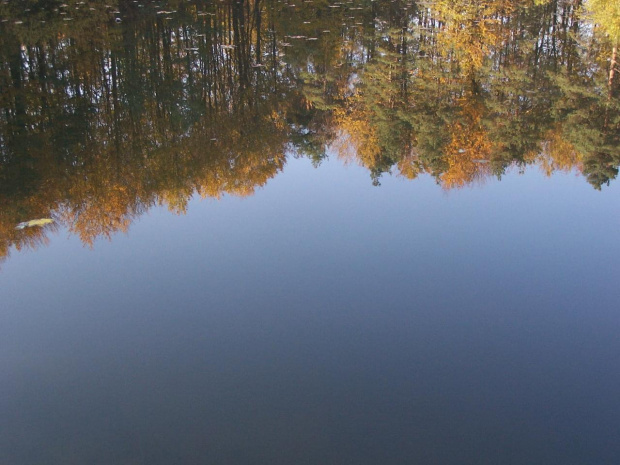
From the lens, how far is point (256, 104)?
18.9 metres

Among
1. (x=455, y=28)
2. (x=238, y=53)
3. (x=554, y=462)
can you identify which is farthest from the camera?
(x=455, y=28)

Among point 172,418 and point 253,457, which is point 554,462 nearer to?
point 253,457

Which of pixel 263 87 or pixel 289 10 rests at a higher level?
pixel 289 10

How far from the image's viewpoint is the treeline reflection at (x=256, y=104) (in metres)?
13.6

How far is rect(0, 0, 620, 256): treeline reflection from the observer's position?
1357 centimetres

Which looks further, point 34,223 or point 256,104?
point 256,104

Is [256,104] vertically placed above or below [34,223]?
above

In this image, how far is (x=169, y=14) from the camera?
89.7 feet

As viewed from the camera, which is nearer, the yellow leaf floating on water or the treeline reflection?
the yellow leaf floating on water

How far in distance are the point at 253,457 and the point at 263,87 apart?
52.4ft

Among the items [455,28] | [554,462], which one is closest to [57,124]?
[554,462]

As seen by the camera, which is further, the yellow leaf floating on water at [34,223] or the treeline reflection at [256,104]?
the treeline reflection at [256,104]

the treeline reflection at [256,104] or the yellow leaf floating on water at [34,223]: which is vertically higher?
the treeline reflection at [256,104]

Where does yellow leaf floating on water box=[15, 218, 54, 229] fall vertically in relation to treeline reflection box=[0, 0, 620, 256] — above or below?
below
